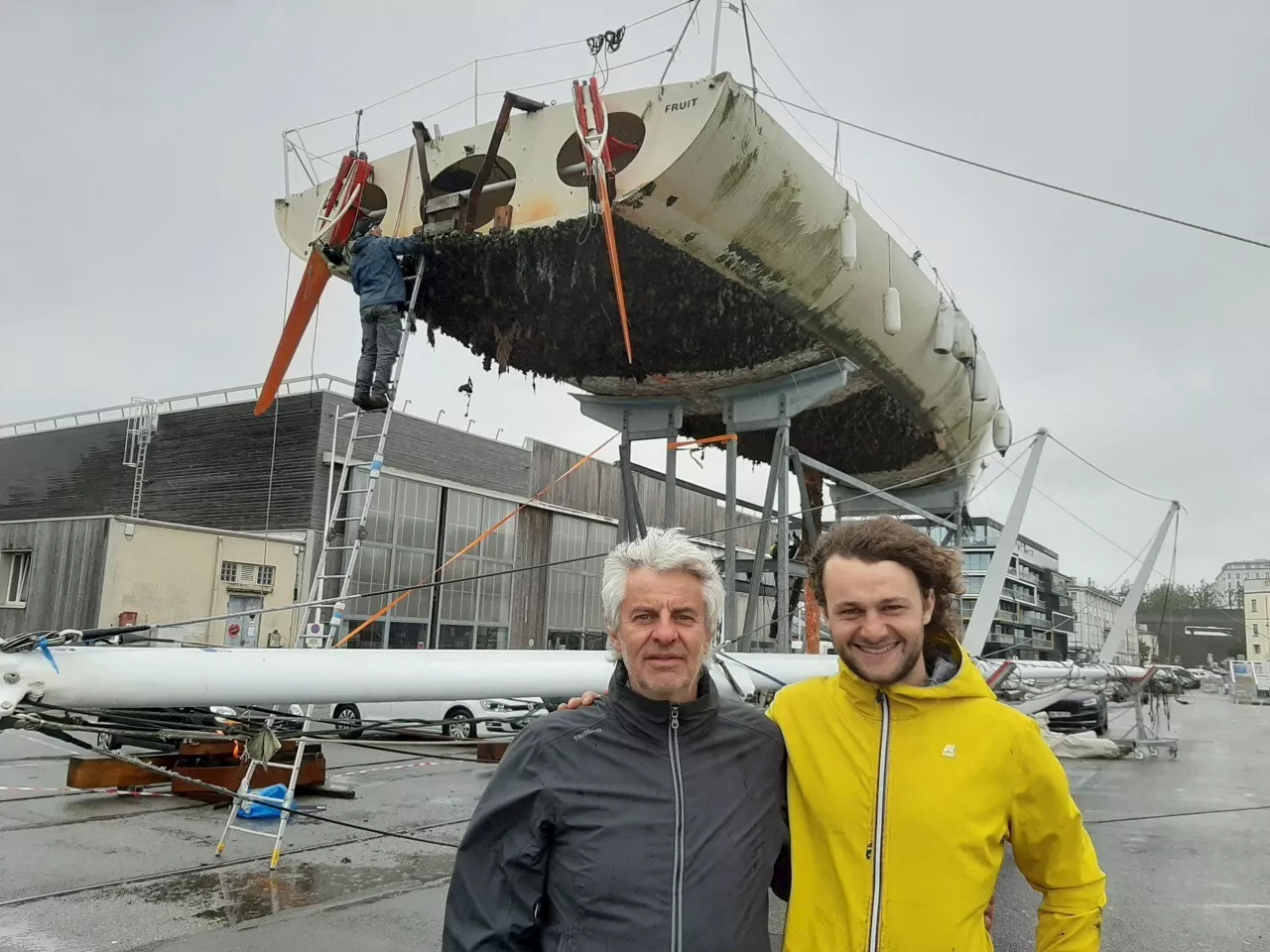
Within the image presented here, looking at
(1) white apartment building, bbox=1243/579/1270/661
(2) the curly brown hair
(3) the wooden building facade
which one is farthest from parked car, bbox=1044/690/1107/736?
(1) white apartment building, bbox=1243/579/1270/661

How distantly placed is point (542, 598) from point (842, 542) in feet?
71.7

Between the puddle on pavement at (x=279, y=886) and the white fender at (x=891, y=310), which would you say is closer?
the puddle on pavement at (x=279, y=886)

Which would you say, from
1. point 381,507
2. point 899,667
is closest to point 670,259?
point 899,667

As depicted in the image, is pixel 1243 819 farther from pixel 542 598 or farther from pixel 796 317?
pixel 542 598

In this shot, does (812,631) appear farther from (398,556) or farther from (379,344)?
(398,556)

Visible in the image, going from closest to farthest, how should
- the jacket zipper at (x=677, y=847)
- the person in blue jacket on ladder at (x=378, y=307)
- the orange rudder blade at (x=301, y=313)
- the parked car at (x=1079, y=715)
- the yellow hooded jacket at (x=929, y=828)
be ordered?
1. the jacket zipper at (x=677, y=847)
2. the yellow hooded jacket at (x=929, y=828)
3. the person in blue jacket on ladder at (x=378, y=307)
4. the orange rudder blade at (x=301, y=313)
5. the parked car at (x=1079, y=715)

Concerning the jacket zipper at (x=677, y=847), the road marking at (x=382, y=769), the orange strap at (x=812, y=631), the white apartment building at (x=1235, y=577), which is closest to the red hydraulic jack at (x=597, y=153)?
the jacket zipper at (x=677, y=847)

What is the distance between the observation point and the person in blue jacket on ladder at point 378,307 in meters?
6.24

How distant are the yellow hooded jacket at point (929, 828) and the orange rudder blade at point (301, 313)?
6.00 m

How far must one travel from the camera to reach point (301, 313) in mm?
7039

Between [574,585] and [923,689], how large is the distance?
22.7m

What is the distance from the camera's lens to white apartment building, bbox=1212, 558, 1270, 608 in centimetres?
9794

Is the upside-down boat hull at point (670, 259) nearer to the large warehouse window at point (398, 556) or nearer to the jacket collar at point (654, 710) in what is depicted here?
the jacket collar at point (654, 710)

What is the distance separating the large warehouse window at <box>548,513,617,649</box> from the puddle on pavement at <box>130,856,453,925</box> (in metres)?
16.7
